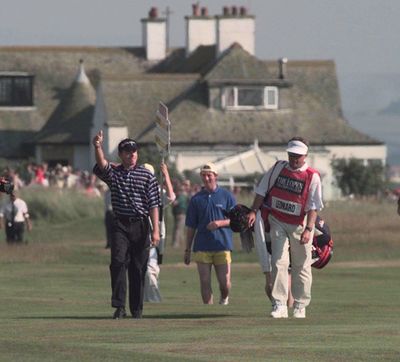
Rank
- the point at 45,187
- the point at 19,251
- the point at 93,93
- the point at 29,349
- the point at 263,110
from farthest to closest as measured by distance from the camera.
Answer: the point at 93,93, the point at 263,110, the point at 45,187, the point at 19,251, the point at 29,349

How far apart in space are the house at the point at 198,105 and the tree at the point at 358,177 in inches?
36.9

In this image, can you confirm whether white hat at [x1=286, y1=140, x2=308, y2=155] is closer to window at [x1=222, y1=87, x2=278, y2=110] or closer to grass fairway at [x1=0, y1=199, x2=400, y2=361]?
grass fairway at [x1=0, y1=199, x2=400, y2=361]

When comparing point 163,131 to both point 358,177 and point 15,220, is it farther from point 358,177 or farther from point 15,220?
point 358,177

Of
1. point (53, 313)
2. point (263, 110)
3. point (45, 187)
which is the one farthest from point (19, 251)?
point (263, 110)

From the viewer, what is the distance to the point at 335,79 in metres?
92.2

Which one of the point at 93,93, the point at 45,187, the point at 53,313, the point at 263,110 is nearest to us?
the point at 53,313

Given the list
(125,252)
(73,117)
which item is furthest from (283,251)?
(73,117)

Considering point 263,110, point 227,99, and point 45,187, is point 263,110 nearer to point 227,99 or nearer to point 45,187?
point 227,99

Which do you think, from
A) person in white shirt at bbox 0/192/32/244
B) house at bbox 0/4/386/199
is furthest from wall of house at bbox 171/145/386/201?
person in white shirt at bbox 0/192/32/244

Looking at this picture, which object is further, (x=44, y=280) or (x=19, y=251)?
(x=19, y=251)

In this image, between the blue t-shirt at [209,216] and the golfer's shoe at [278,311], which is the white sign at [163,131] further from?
the golfer's shoe at [278,311]

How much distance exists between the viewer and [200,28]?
9312cm

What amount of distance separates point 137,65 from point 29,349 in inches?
3215

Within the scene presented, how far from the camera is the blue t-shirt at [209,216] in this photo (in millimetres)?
22828
